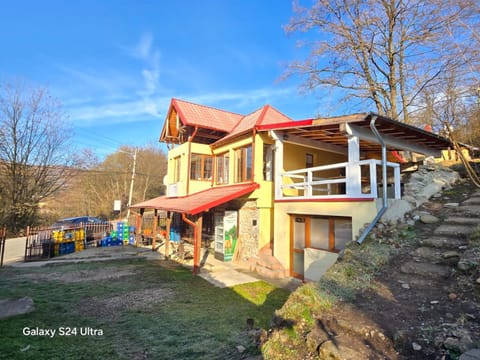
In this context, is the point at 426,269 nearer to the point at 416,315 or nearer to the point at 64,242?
the point at 416,315

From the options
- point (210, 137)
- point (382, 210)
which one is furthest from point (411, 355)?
point (210, 137)

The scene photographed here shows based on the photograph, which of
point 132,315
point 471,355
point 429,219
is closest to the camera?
point 471,355

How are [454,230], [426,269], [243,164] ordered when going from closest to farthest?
[426,269] < [454,230] < [243,164]

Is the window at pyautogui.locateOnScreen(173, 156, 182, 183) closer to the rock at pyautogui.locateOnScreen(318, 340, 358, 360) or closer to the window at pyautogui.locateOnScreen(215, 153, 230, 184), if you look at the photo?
the window at pyautogui.locateOnScreen(215, 153, 230, 184)

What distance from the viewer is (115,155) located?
32.6 metres

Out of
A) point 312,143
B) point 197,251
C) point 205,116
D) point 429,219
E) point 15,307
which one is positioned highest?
point 205,116

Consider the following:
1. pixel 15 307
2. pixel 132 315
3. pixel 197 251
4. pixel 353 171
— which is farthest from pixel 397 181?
pixel 15 307

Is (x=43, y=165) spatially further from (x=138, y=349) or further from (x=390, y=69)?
(x=390, y=69)

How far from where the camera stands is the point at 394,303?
3463 millimetres

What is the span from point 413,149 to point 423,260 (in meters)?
6.04

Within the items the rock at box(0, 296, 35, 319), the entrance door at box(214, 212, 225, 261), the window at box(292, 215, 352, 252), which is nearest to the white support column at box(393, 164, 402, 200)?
the window at box(292, 215, 352, 252)

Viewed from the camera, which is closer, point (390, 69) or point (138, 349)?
point (138, 349)

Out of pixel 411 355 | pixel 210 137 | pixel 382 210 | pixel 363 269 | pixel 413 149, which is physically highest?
pixel 210 137

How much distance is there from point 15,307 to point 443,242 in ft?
31.2
